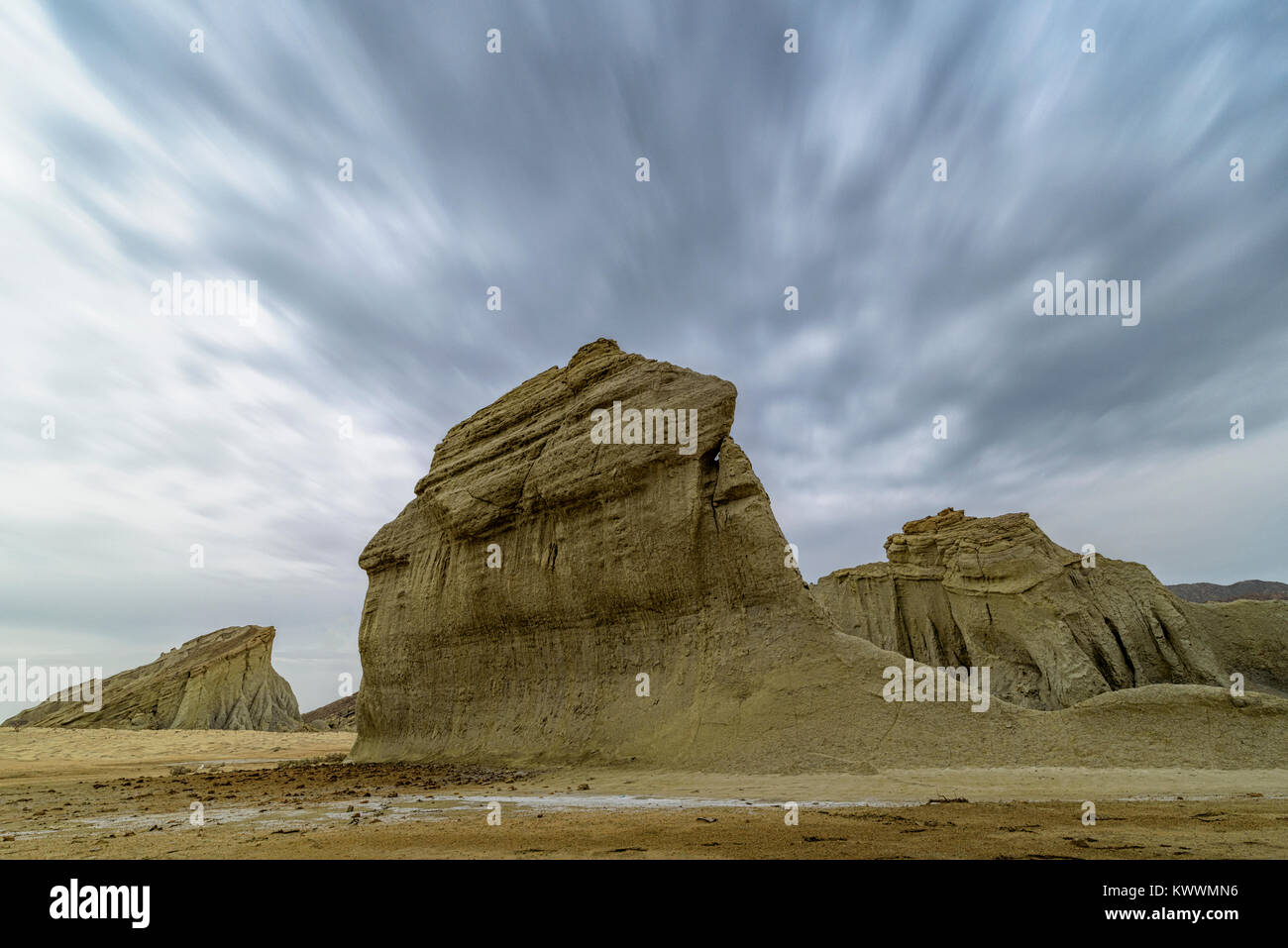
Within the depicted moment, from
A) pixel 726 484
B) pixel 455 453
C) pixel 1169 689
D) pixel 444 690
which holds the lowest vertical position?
pixel 444 690

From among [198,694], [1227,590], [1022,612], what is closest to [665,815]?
[1022,612]

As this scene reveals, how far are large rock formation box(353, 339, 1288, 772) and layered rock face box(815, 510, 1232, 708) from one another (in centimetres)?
1743

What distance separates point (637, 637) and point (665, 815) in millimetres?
8124

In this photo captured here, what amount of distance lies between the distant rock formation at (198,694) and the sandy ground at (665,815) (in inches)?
1401

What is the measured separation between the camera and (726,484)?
15125 millimetres

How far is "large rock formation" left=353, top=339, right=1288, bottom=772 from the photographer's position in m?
11.7

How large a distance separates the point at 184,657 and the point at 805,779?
53023 millimetres

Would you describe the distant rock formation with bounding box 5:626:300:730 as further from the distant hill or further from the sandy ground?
the distant hill

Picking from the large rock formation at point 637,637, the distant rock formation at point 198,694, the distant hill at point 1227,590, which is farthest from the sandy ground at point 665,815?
the distant hill at point 1227,590

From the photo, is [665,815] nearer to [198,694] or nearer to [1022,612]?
[1022,612]

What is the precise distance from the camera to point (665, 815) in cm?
739

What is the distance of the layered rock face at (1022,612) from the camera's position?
25812 millimetres
